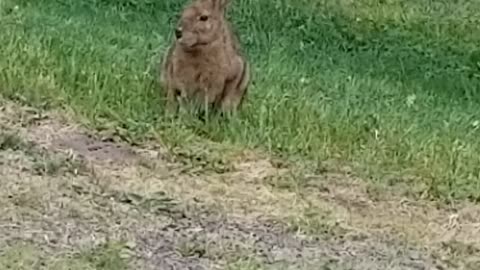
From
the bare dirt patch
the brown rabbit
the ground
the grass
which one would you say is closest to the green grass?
the ground

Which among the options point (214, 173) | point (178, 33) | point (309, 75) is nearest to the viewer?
point (214, 173)

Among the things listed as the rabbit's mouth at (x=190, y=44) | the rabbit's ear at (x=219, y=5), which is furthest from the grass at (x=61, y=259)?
the rabbit's ear at (x=219, y=5)

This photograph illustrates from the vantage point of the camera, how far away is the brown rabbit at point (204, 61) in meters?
8.87

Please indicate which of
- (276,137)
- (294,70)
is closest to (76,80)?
(276,137)

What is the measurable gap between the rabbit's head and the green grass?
1.64 ft

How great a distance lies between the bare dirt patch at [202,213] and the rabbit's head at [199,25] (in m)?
0.84

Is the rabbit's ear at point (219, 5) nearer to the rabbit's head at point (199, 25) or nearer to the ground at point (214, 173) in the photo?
the rabbit's head at point (199, 25)

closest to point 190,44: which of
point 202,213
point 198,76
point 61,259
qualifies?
point 198,76

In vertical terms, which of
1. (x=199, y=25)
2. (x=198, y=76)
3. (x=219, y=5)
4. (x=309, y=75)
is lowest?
(x=309, y=75)

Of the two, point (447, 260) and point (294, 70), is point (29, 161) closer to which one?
point (447, 260)

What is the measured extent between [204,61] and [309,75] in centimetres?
460

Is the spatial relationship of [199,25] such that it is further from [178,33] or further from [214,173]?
[214,173]

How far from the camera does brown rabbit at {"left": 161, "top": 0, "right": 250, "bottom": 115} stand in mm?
8867

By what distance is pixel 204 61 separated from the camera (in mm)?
8977
